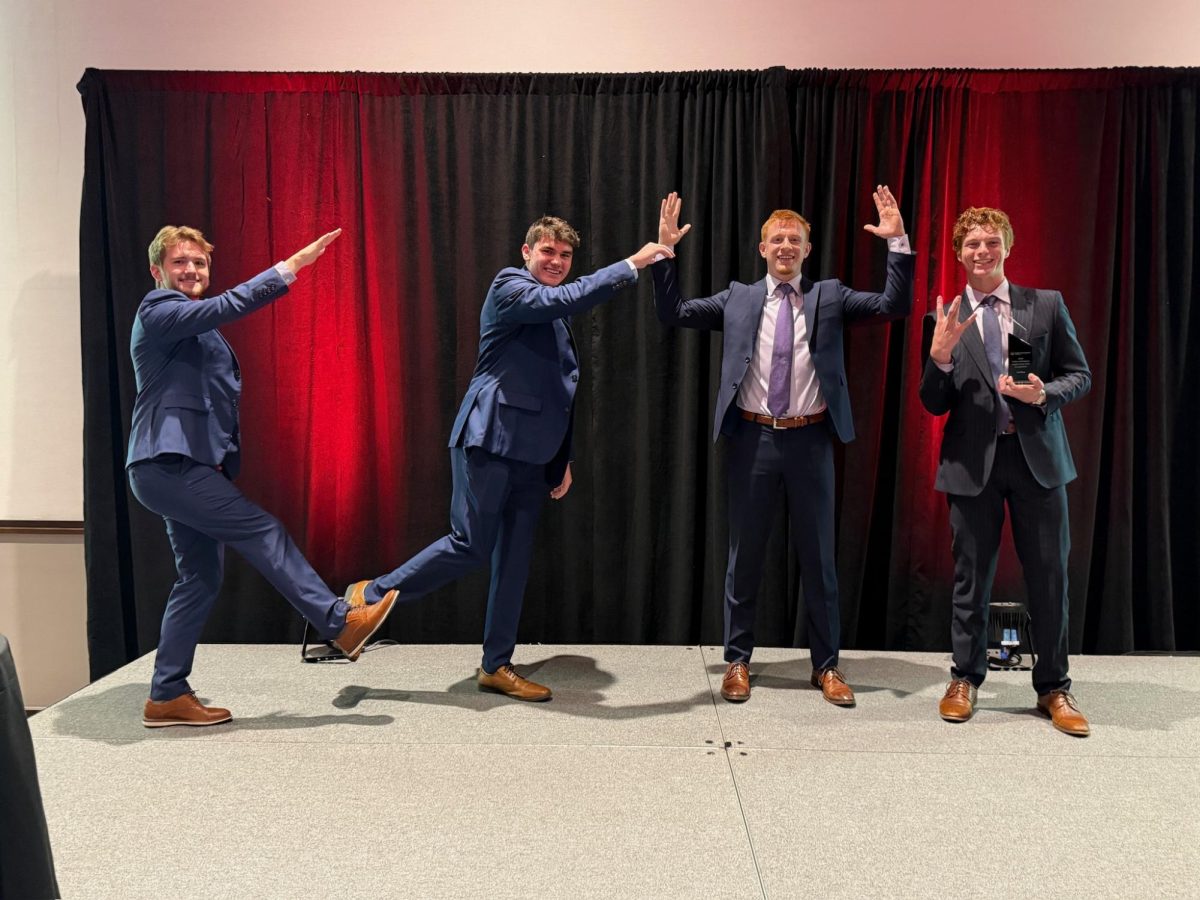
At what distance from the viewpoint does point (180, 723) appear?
3162mm

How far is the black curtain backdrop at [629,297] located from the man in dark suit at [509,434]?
0.78 meters

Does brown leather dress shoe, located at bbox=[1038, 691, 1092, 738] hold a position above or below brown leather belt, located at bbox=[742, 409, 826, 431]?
below

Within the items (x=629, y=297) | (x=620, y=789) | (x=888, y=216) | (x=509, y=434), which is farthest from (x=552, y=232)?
(x=620, y=789)

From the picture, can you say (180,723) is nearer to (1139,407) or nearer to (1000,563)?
(1000,563)

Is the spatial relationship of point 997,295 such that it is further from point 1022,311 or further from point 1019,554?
point 1019,554

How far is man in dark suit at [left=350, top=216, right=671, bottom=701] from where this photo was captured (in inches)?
130

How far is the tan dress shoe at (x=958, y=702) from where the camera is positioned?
3.21m

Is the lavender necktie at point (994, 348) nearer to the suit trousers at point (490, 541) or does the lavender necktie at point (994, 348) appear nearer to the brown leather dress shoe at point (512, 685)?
the suit trousers at point (490, 541)

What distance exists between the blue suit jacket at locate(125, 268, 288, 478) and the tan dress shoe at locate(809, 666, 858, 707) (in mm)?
2253

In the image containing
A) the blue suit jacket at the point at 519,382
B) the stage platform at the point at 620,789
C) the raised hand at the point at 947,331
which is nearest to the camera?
the stage platform at the point at 620,789

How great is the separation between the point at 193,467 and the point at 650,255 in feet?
5.41

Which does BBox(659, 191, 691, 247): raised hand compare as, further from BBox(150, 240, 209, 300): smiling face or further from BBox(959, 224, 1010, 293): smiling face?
BBox(150, 240, 209, 300): smiling face

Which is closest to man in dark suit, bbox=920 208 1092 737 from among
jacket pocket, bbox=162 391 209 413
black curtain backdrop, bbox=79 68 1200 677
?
black curtain backdrop, bbox=79 68 1200 677

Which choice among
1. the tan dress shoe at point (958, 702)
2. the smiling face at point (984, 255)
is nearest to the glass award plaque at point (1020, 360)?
the smiling face at point (984, 255)
